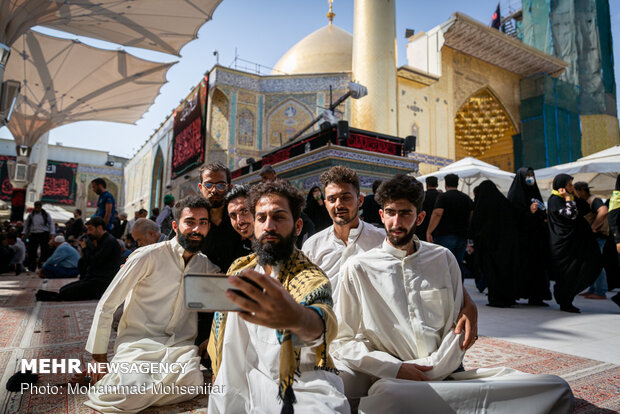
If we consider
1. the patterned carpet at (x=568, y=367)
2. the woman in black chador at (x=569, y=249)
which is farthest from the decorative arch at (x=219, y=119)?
the patterned carpet at (x=568, y=367)

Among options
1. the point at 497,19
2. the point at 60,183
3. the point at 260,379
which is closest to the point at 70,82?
the point at 260,379

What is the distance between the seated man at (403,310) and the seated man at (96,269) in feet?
11.5

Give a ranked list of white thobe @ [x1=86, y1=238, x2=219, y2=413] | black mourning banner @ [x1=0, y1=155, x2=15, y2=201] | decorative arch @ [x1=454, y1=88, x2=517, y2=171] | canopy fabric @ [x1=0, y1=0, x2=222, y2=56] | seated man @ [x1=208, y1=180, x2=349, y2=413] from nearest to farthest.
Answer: seated man @ [x1=208, y1=180, x2=349, y2=413] < white thobe @ [x1=86, y1=238, x2=219, y2=413] < canopy fabric @ [x1=0, y1=0, x2=222, y2=56] < decorative arch @ [x1=454, y1=88, x2=517, y2=171] < black mourning banner @ [x1=0, y1=155, x2=15, y2=201]

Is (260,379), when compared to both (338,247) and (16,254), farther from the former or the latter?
(16,254)

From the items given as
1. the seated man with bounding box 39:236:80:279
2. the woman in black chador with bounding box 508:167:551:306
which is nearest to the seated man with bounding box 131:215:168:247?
the woman in black chador with bounding box 508:167:551:306

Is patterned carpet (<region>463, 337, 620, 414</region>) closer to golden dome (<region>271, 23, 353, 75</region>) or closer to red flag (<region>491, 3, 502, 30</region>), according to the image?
golden dome (<region>271, 23, 353, 75</region>)

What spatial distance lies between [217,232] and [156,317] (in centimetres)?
62

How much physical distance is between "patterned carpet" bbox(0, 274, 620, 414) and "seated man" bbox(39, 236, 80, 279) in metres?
2.76

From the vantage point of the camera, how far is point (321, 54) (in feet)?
49.7

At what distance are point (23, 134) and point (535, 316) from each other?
559 inches

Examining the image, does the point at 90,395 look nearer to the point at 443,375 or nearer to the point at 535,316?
the point at 443,375

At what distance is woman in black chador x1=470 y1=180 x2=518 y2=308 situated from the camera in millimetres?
3828

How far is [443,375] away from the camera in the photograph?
4.32ft

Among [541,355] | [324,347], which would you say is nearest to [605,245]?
[541,355]
